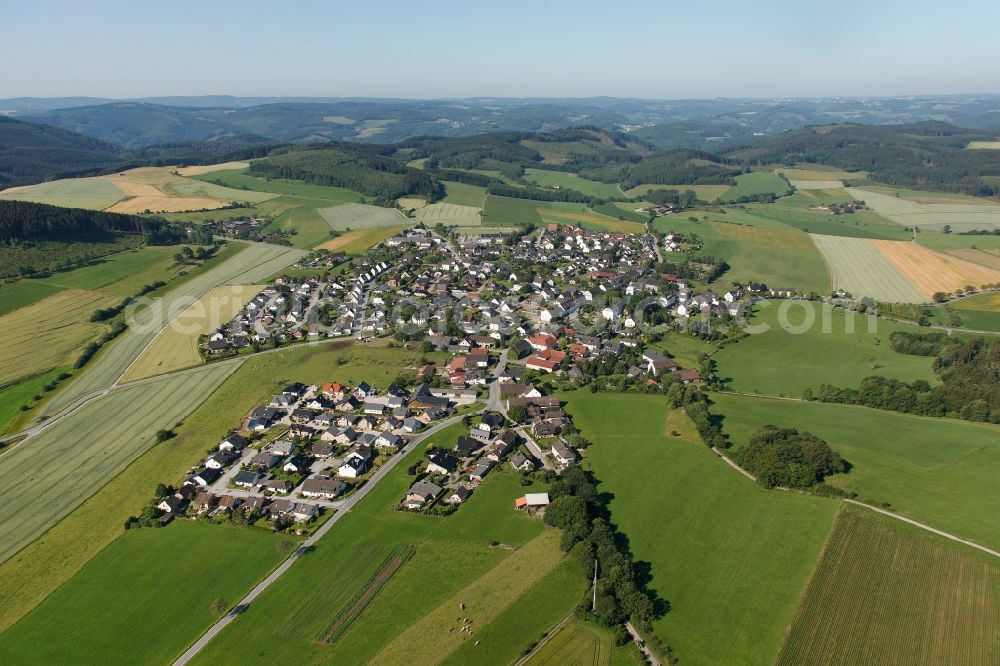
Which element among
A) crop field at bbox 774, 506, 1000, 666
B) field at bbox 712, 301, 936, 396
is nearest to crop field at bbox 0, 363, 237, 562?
crop field at bbox 774, 506, 1000, 666

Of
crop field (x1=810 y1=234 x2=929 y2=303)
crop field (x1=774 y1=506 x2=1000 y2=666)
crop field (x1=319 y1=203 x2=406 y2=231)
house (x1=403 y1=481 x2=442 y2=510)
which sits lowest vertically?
crop field (x1=774 y1=506 x2=1000 y2=666)

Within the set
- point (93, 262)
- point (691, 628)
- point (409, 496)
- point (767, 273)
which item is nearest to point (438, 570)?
point (409, 496)

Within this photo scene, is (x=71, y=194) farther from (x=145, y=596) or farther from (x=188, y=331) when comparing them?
(x=145, y=596)

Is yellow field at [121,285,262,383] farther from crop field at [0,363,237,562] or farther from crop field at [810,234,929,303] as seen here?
crop field at [810,234,929,303]

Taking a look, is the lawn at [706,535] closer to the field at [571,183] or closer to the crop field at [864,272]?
the crop field at [864,272]

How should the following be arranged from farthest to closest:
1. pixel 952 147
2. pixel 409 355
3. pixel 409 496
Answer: pixel 952 147 < pixel 409 355 < pixel 409 496

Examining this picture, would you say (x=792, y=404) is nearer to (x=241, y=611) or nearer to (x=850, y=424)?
(x=850, y=424)
